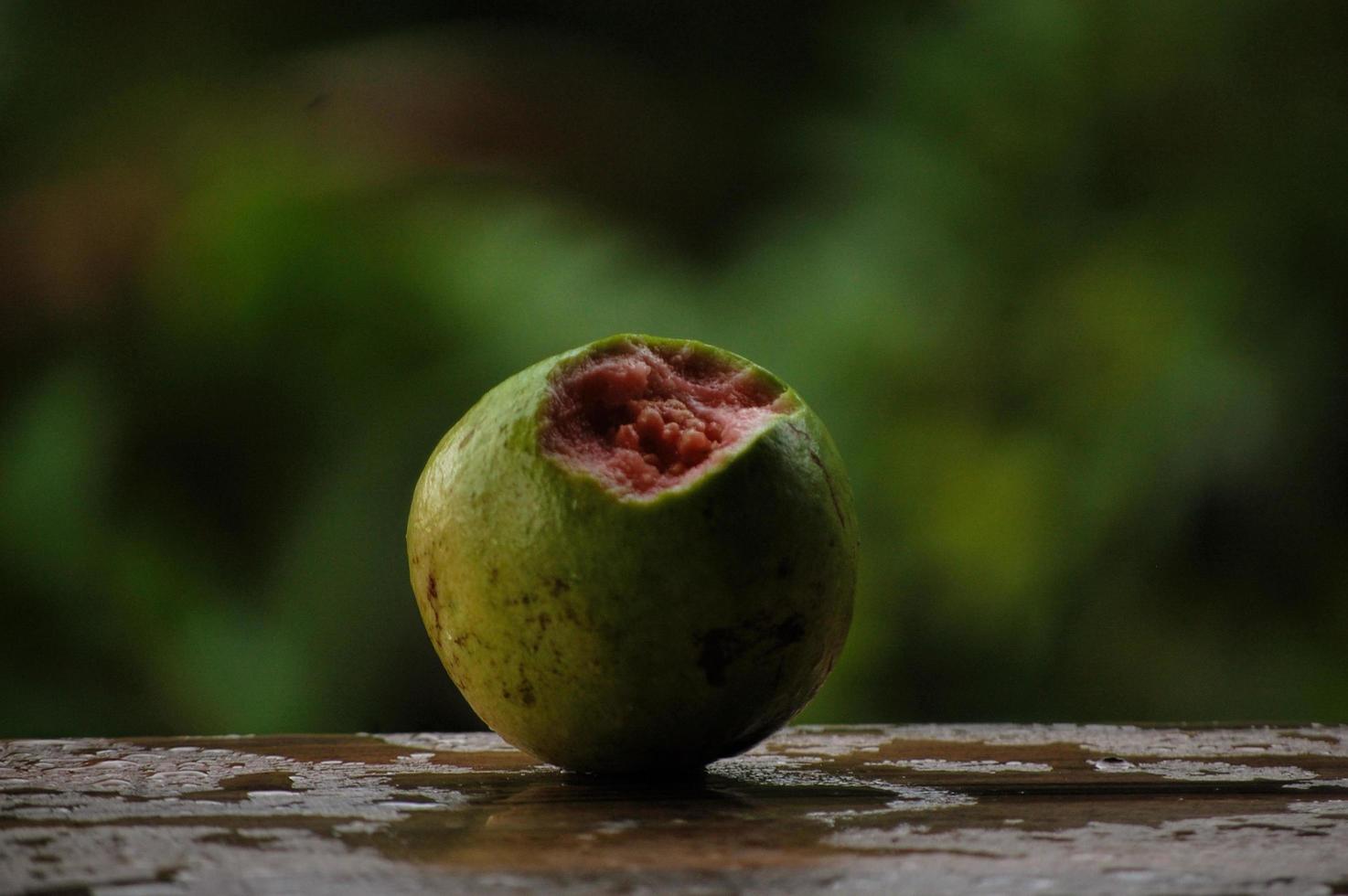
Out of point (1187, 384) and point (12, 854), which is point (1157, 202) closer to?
point (1187, 384)

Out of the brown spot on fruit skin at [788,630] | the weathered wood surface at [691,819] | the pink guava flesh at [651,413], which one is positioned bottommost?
the weathered wood surface at [691,819]

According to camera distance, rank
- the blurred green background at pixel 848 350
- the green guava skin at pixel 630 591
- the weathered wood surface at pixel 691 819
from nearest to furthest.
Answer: the weathered wood surface at pixel 691 819
the green guava skin at pixel 630 591
the blurred green background at pixel 848 350

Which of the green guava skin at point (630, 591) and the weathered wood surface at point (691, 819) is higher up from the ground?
the green guava skin at point (630, 591)

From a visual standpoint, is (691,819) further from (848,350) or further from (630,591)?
(848,350)

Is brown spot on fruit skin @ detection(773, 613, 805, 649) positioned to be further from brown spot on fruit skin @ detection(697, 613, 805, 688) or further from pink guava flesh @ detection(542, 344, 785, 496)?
pink guava flesh @ detection(542, 344, 785, 496)

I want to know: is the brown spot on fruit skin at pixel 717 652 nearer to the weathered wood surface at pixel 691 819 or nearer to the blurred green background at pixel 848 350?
the weathered wood surface at pixel 691 819

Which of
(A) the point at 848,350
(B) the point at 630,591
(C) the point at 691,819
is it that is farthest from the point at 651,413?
(A) the point at 848,350

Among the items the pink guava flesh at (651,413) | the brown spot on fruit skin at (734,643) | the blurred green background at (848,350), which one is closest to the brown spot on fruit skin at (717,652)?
the brown spot on fruit skin at (734,643)

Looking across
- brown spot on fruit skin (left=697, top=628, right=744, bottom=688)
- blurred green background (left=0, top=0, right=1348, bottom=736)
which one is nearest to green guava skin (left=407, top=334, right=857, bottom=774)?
brown spot on fruit skin (left=697, top=628, right=744, bottom=688)
